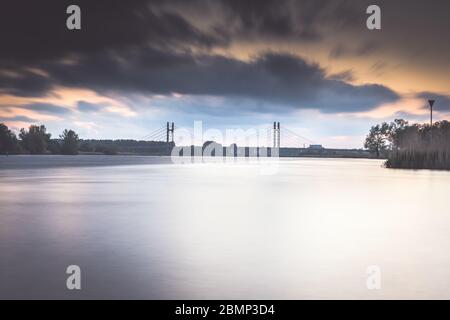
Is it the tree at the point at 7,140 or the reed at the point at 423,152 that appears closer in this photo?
the reed at the point at 423,152

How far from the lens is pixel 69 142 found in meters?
165

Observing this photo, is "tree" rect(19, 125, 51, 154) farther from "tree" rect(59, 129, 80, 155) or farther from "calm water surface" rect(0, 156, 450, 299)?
"calm water surface" rect(0, 156, 450, 299)

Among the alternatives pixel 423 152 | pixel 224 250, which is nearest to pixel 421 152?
pixel 423 152

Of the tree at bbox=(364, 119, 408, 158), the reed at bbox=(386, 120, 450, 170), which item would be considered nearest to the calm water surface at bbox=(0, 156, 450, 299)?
the reed at bbox=(386, 120, 450, 170)

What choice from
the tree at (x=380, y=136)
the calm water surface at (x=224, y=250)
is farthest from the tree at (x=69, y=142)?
the calm water surface at (x=224, y=250)

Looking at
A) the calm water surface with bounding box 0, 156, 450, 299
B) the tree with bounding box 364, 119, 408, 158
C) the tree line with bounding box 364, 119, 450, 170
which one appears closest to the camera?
the calm water surface with bounding box 0, 156, 450, 299

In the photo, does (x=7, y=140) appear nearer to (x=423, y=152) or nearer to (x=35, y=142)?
(x=35, y=142)

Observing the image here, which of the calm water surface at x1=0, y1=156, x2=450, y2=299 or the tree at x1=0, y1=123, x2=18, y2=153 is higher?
the tree at x1=0, y1=123, x2=18, y2=153

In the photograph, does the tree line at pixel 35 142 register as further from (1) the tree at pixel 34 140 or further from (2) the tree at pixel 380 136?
(2) the tree at pixel 380 136

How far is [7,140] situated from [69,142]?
2390 cm

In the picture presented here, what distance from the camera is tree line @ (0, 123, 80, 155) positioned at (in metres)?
145

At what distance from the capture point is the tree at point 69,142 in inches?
6486
